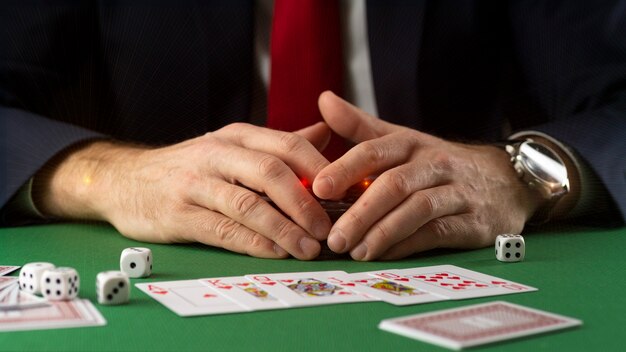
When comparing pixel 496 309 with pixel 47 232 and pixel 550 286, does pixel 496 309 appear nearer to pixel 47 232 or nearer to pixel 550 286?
pixel 550 286

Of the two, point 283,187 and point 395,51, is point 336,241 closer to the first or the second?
point 283,187

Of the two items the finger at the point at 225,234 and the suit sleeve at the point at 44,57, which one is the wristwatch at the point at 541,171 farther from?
the suit sleeve at the point at 44,57

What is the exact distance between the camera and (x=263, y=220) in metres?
1.46

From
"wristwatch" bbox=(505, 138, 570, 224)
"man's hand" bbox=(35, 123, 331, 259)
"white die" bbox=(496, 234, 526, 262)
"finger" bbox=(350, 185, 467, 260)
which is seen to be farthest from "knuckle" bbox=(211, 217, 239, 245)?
"wristwatch" bbox=(505, 138, 570, 224)

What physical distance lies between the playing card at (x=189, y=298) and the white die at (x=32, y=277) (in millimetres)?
139

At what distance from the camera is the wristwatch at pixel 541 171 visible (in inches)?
70.6

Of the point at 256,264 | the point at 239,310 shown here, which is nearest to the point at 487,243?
the point at 256,264

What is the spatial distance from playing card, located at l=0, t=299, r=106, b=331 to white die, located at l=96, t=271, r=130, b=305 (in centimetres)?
2

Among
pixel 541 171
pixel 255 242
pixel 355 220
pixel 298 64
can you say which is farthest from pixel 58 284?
pixel 298 64

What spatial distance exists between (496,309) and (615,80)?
4.50 ft

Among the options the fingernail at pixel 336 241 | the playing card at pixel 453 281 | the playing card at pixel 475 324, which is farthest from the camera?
Result: the fingernail at pixel 336 241

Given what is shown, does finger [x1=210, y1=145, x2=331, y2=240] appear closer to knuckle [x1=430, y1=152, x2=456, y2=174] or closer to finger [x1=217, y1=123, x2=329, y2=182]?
finger [x1=217, y1=123, x2=329, y2=182]

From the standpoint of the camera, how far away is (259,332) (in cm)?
99

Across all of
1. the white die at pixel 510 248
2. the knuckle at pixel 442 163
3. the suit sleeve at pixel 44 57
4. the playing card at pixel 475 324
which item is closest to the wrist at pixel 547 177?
the knuckle at pixel 442 163
